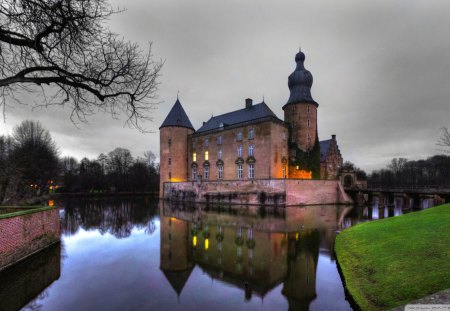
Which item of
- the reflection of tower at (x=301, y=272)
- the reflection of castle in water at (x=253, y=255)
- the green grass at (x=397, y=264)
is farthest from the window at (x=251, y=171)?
the green grass at (x=397, y=264)

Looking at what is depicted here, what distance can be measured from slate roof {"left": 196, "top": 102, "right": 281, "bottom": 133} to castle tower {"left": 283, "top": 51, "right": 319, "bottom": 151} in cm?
283

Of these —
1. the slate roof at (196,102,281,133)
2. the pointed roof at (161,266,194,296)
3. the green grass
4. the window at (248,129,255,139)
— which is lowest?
the pointed roof at (161,266,194,296)

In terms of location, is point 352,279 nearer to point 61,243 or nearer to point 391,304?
point 391,304

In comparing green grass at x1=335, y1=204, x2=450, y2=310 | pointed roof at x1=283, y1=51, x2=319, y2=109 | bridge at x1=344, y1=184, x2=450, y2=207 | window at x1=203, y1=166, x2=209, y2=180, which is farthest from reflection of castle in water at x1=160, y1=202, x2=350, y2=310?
window at x1=203, y1=166, x2=209, y2=180

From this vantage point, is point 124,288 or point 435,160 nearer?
point 124,288

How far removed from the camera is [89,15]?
479cm

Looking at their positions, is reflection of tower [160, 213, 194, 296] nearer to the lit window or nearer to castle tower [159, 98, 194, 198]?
the lit window

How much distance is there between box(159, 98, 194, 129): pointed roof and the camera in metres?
40.4

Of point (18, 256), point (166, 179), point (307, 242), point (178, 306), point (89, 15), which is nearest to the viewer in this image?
point (89, 15)

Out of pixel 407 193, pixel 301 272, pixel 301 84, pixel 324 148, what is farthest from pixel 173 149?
pixel 301 272

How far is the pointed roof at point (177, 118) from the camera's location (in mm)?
40412

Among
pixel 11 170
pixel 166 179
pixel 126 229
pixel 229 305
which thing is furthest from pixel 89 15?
pixel 166 179

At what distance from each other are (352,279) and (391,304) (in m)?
1.74

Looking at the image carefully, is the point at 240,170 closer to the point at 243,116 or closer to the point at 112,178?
the point at 243,116
